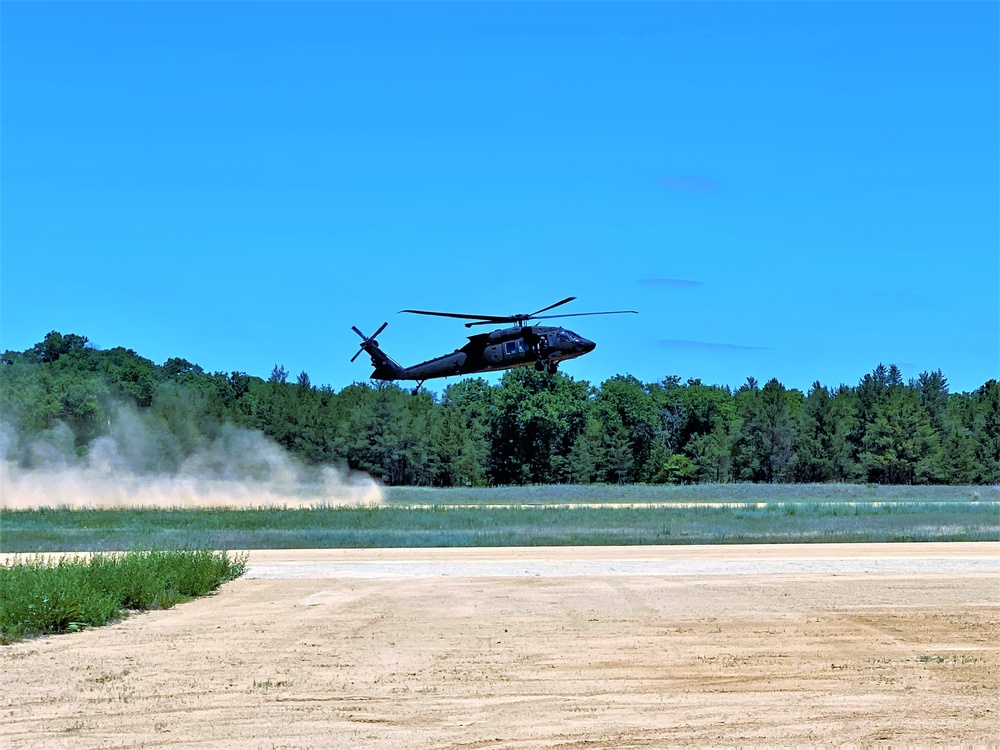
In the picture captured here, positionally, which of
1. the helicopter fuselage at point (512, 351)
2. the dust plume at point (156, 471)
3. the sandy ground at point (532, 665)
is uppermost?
the helicopter fuselage at point (512, 351)

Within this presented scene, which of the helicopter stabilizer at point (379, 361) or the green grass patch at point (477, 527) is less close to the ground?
the helicopter stabilizer at point (379, 361)

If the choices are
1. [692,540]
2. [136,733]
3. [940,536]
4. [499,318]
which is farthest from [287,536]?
[136,733]

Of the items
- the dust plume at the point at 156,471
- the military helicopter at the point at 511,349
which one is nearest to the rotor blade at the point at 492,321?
the military helicopter at the point at 511,349

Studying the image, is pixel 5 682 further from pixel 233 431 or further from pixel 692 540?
pixel 233 431

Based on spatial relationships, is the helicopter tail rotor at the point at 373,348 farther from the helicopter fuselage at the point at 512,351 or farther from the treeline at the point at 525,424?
the treeline at the point at 525,424

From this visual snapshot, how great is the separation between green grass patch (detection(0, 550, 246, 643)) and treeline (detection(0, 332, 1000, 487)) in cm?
4350

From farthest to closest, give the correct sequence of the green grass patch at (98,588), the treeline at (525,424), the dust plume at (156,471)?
the treeline at (525,424), the dust plume at (156,471), the green grass patch at (98,588)

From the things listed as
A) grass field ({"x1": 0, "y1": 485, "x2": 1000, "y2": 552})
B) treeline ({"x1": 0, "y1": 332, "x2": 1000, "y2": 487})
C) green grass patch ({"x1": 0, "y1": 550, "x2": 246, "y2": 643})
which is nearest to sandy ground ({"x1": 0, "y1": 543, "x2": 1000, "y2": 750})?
green grass patch ({"x1": 0, "y1": 550, "x2": 246, "y2": 643})

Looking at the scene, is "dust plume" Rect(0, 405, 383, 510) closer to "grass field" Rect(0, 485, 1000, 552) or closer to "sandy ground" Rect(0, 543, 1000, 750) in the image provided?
"grass field" Rect(0, 485, 1000, 552)

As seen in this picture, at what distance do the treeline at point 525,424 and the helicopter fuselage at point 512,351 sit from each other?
33.3 m

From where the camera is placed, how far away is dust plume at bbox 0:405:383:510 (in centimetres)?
6431

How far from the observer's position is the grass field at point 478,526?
126ft

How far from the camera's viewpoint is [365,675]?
1627 centimetres

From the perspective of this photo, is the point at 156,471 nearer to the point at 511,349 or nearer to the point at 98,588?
the point at 511,349
